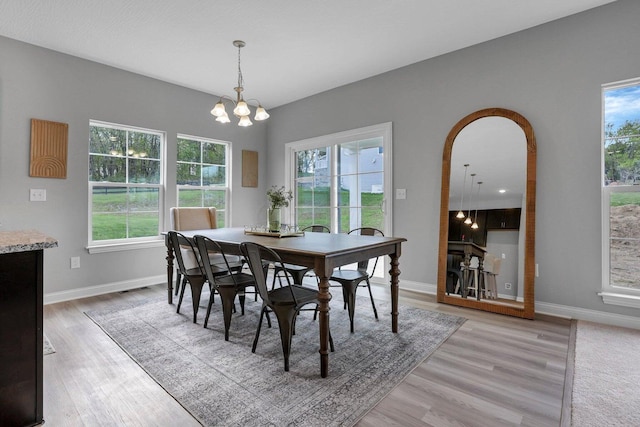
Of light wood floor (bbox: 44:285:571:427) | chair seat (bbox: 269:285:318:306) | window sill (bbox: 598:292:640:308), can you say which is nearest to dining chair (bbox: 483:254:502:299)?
light wood floor (bbox: 44:285:571:427)

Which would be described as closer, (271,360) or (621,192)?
(271,360)

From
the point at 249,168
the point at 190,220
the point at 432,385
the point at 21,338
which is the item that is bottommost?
the point at 432,385

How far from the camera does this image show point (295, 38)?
3223 millimetres

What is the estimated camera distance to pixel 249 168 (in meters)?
5.27

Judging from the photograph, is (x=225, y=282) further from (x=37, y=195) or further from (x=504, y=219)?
(x=504, y=219)

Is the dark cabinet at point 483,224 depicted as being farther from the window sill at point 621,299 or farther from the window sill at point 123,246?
the window sill at point 123,246

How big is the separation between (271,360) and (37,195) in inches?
121

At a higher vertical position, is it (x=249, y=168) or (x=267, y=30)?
(x=267, y=30)

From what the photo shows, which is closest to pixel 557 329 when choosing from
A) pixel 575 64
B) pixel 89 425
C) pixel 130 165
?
pixel 575 64

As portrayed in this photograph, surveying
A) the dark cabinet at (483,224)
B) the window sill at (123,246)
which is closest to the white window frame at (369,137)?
the dark cabinet at (483,224)

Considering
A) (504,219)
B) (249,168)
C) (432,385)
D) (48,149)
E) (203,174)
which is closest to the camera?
(432,385)

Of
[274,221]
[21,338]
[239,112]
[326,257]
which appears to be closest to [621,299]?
[326,257]

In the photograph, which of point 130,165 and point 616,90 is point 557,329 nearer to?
point 616,90

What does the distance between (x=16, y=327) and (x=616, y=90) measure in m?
4.38
